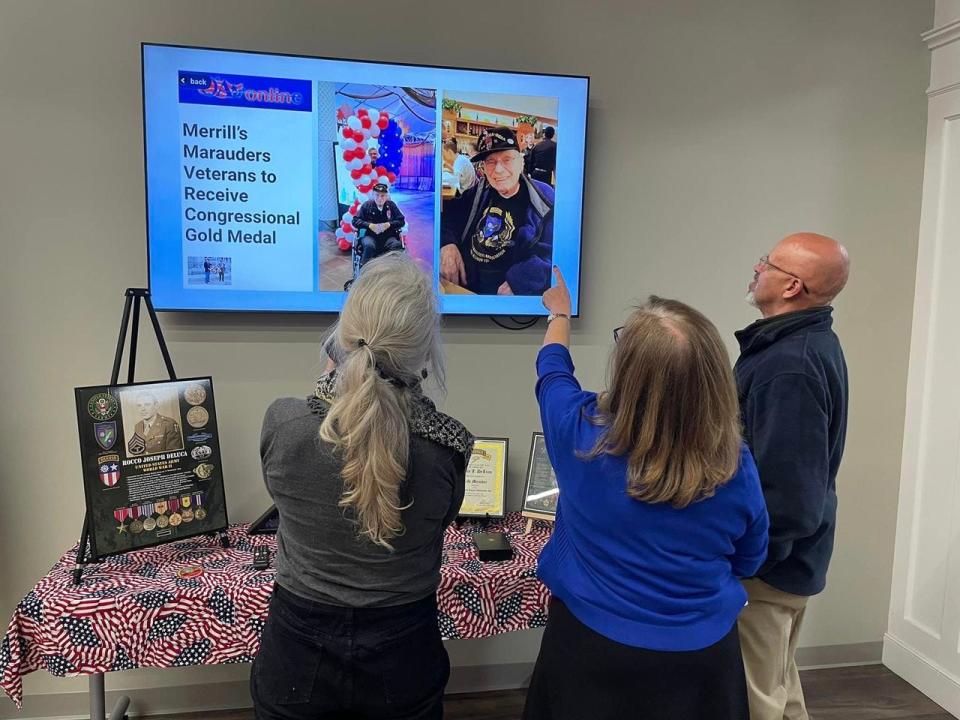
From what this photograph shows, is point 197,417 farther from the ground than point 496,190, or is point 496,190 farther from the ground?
point 496,190

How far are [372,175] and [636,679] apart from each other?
65.2 inches

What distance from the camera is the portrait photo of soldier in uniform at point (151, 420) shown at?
6.35ft

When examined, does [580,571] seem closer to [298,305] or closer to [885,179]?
[298,305]

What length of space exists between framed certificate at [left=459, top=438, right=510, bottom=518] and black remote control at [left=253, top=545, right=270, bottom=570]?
0.63 metres

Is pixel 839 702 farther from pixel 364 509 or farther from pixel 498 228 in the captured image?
pixel 364 509

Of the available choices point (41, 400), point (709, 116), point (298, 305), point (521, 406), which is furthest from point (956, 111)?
point (41, 400)

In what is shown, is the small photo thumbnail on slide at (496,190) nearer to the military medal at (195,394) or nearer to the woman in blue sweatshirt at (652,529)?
the military medal at (195,394)

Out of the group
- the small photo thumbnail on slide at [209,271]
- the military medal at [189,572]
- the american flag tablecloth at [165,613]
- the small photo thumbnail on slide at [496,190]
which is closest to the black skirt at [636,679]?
the american flag tablecloth at [165,613]

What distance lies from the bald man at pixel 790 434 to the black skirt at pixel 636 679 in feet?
1.22

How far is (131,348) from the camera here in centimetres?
205

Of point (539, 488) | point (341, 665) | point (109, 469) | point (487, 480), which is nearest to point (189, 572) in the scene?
point (109, 469)

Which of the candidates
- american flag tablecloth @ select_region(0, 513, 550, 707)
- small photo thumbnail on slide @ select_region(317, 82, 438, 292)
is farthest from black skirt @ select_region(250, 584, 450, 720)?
small photo thumbnail on slide @ select_region(317, 82, 438, 292)

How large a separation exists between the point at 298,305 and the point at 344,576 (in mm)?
1186

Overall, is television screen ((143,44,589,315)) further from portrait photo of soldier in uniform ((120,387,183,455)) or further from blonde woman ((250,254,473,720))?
blonde woman ((250,254,473,720))
